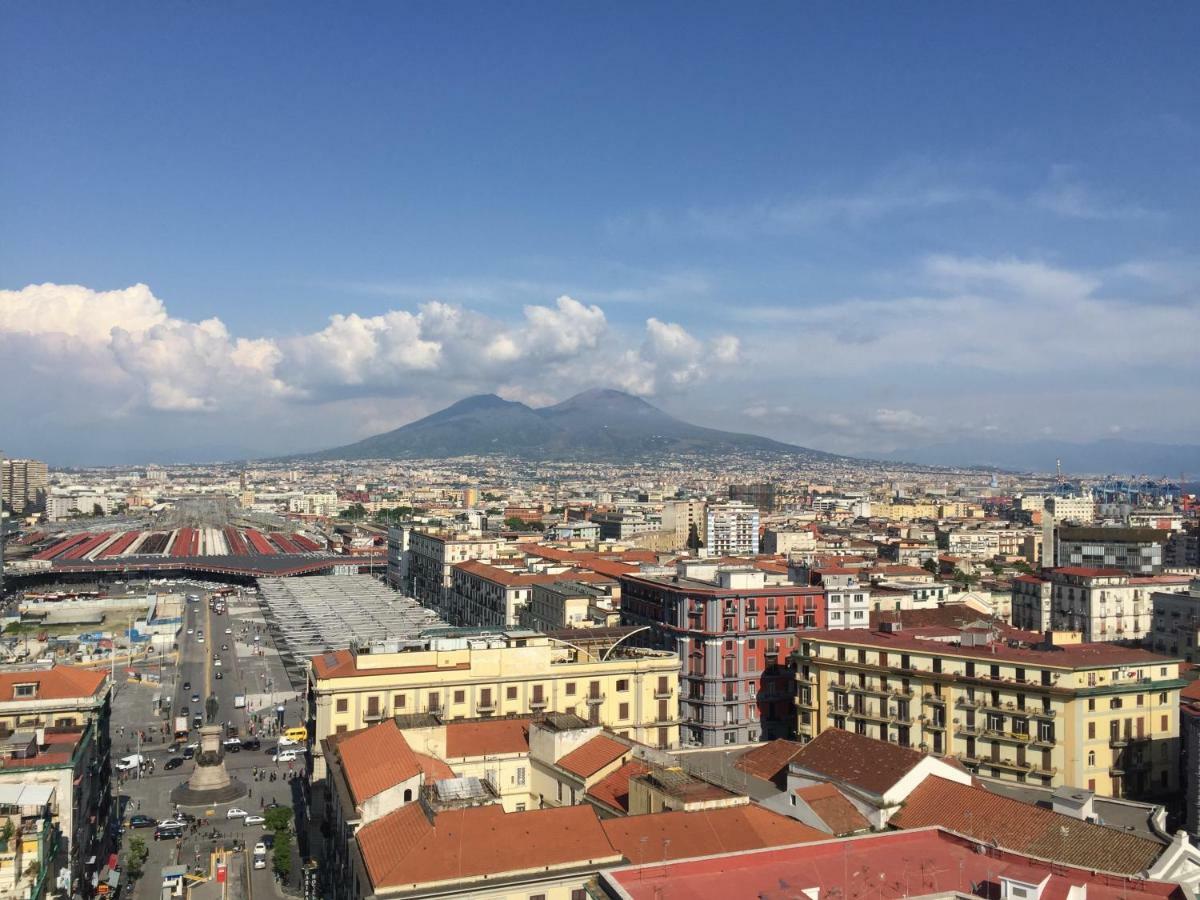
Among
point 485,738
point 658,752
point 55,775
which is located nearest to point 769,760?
point 658,752

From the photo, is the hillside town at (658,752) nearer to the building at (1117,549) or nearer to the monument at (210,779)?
the monument at (210,779)

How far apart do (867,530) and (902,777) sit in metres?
159

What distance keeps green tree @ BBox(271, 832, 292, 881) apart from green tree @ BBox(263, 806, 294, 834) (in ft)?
4.54

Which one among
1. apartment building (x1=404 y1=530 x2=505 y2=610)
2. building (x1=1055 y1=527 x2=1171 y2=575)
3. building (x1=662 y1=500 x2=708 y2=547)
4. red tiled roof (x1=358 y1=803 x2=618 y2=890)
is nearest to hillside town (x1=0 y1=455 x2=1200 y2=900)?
red tiled roof (x1=358 y1=803 x2=618 y2=890)

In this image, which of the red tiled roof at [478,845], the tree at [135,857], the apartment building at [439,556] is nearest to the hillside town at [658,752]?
the red tiled roof at [478,845]

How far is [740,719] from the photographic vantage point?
46750mm

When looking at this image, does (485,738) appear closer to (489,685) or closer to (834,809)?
(489,685)

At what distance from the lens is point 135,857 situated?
3834 centimetres

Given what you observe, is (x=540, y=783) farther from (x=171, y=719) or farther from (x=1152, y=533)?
(x=1152, y=533)

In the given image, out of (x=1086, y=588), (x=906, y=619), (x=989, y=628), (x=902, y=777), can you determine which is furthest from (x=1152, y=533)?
(x=902, y=777)

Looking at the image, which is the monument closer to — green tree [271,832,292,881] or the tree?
the tree

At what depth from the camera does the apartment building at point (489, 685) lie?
1443 inches

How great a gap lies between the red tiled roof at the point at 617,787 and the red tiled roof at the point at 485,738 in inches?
142

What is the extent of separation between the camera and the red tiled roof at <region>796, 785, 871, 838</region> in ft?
82.7
